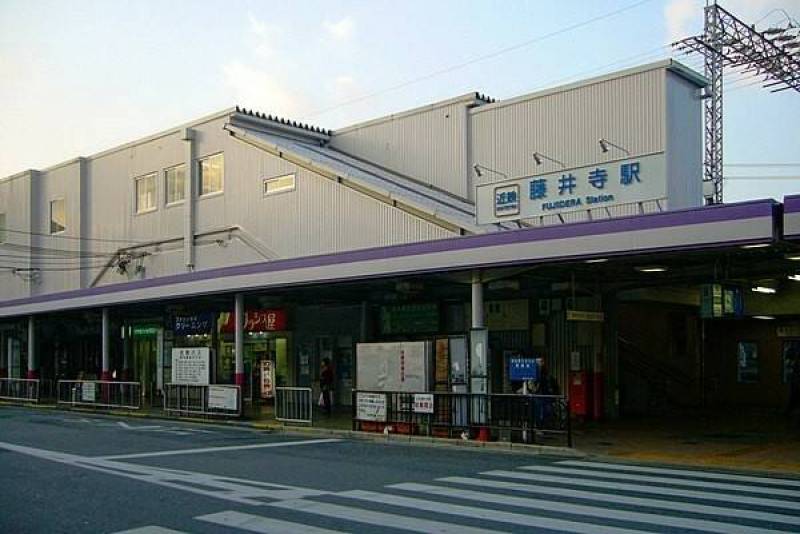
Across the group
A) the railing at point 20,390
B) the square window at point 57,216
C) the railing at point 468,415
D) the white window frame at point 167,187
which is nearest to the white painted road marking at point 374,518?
the railing at point 468,415

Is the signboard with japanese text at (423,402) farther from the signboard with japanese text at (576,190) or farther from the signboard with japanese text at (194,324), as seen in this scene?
the signboard with japanese text at (194,324)

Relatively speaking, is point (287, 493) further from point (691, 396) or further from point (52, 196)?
point (52, 196)

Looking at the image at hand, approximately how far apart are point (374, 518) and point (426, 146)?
21401 mm

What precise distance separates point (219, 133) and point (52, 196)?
589 inches

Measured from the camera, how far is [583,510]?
10734 millimetres

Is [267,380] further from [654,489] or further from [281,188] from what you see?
[654,489]

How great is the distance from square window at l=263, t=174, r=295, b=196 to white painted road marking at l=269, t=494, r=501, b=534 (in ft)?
66.2

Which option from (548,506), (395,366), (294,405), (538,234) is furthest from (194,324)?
(548,506)

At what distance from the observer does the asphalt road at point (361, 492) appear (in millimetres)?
9969

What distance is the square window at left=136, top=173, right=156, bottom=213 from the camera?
37.3 metres

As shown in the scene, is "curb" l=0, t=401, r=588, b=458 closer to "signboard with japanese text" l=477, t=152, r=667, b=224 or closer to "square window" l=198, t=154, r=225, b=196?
"signboard with japanese text" l=477, t=152, r=667, b=224

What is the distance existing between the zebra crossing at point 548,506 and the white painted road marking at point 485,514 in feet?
0.04

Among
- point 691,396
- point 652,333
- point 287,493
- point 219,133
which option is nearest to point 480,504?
point 287,493

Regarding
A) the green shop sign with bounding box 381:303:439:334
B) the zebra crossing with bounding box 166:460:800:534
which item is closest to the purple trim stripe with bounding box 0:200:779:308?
the zebra crossing with bounding box 166:460:800:534
